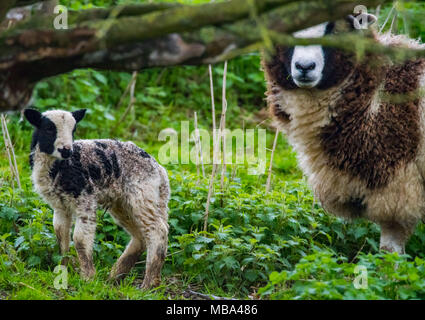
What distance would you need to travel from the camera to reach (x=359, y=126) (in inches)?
169

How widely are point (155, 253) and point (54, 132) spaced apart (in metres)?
1.08

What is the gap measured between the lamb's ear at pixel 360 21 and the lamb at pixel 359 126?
0.04 ft

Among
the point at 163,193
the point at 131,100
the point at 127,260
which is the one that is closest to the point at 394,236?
the point at 163,193

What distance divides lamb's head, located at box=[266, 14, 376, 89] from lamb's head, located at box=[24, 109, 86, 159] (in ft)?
5.03

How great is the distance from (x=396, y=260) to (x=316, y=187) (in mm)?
1184

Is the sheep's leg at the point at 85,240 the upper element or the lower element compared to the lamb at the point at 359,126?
lower

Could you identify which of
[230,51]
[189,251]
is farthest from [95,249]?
[230,51]

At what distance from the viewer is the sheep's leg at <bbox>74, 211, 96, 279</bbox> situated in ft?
13.6

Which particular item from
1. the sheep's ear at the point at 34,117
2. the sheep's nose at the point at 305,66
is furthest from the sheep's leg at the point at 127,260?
the sheep's nose at the point at 305,66

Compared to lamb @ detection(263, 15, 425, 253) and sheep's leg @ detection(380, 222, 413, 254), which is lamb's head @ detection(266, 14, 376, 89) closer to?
lamb @ detection(263, 15, 425, 253)

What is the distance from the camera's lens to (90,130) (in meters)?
7.60

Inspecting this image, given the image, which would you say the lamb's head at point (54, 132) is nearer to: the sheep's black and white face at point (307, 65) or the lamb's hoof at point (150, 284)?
the lamb's hoof at point (150, 284)

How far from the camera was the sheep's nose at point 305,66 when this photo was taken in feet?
13.4

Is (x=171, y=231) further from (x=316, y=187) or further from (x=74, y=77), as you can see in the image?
(x=74, y=77)
